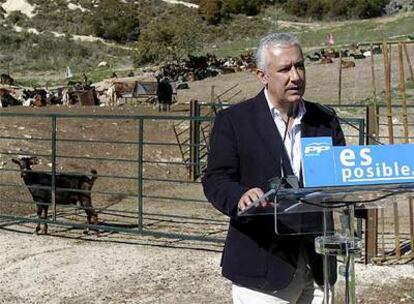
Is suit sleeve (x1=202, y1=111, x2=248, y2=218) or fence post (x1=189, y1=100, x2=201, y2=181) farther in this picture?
fence post (x1=189, y1=100, x2=201, y2=181)

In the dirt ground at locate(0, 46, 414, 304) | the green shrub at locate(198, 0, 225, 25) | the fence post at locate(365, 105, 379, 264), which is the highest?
the green shrub at locate(198, 0, 225, 25)

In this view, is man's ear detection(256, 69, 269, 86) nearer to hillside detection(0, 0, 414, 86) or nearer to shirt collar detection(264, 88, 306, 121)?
shirt collar detection(264, 88, 306, 121)

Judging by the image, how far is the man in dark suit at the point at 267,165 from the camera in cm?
320

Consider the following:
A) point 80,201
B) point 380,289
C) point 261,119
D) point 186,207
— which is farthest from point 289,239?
point 186,207

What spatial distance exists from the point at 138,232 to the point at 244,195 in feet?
19.5

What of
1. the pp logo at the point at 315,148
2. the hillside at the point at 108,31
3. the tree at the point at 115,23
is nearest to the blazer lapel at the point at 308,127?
the pp logo at the point at 315,148

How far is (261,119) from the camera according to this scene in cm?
327

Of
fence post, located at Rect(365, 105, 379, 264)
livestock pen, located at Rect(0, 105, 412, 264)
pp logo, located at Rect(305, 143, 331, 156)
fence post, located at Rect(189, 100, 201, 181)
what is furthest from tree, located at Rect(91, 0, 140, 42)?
pp logo, located at Rect(305, 143, 331, 156)

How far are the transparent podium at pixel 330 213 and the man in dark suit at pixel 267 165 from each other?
0.11m

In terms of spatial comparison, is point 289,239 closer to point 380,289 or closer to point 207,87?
point 380,289

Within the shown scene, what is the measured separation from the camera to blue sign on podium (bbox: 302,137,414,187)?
2664 millimetres

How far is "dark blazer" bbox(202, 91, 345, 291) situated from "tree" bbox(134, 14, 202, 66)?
51.5 meters

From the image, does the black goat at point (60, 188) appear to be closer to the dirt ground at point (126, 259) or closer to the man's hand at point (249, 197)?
the dirt ground at point (126, 259)

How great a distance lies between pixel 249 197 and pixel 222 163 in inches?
Result: 12.9
